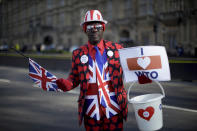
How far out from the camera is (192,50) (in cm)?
2791

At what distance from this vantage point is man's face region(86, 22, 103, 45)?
2818 mm

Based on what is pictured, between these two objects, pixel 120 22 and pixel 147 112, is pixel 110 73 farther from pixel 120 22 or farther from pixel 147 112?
pixel 120 22

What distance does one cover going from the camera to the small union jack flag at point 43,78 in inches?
115

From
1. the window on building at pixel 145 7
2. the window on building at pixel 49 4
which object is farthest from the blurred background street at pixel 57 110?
the window on building at pixel 49 4

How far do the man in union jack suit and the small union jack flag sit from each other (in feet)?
0.59

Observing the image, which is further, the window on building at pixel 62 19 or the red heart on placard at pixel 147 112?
the window on building at pixel 62 19

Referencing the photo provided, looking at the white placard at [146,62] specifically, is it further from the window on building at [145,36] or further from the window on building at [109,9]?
the window on building at [109,9]

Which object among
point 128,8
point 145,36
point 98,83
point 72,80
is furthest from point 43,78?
point 128,8

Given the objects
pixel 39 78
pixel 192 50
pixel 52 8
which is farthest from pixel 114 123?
pixel 52 8

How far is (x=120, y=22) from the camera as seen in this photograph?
123ft

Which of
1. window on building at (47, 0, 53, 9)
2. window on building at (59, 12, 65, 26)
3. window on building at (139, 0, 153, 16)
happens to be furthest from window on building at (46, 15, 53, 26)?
window on building at (139, 0, 153, 16)

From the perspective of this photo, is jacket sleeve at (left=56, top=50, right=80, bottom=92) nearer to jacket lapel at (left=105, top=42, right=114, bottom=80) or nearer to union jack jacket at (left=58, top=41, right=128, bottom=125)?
union jack jacket at (left=58, top=41, right=128, bottom=125)

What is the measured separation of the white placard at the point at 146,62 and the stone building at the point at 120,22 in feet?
32.4

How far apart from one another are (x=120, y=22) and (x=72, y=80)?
35403 millimetres
